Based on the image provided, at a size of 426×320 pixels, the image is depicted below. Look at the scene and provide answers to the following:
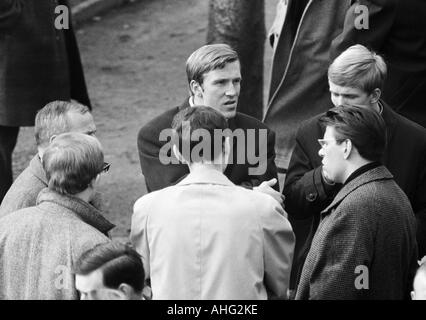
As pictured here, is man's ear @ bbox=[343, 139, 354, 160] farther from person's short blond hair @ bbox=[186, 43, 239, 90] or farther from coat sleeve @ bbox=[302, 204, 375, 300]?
person's short blond hair @ bbox=[186, 43, 239, 90]

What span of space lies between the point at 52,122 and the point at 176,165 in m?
0.73

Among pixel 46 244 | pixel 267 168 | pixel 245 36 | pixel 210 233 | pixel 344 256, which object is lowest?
pixel 245 36

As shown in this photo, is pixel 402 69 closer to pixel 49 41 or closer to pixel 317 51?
pixel 317 51

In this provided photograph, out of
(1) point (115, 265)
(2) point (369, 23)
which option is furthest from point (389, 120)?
(1) point (115, 265)

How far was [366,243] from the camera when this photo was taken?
4.96 m

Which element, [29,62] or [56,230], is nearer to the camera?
[56,230]

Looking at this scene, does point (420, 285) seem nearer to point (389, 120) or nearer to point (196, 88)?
point (389, 120)

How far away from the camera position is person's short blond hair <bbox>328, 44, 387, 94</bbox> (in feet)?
19.0

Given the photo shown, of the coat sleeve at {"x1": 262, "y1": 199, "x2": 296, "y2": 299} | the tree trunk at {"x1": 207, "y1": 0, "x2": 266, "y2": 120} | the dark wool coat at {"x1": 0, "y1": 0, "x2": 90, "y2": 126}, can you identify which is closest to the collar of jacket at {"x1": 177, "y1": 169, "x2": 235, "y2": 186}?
the coat sleeve at {"x1": 262, "y1": 199, "x2": 296, "y2": 299}

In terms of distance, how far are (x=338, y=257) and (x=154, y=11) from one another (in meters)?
7.76

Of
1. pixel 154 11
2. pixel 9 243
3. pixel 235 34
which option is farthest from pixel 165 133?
pixel 154 11

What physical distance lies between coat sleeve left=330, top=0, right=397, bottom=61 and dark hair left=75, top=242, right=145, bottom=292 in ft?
8.93

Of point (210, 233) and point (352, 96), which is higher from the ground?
point (352, 96)

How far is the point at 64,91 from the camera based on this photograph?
25.0ft
